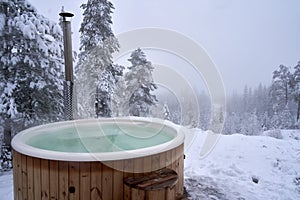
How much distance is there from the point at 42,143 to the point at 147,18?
174 inches

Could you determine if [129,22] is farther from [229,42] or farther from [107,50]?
[229,42]

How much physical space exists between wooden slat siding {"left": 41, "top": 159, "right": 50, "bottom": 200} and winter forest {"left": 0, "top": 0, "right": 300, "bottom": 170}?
Answer: 2585mm

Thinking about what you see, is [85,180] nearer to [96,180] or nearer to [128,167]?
[96,180]

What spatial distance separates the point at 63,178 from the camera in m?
2.05

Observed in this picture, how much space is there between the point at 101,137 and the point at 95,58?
138 inches

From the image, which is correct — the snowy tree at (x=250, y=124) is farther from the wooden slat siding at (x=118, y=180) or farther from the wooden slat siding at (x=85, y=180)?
the wooden slat siding at (x=85, y=180)

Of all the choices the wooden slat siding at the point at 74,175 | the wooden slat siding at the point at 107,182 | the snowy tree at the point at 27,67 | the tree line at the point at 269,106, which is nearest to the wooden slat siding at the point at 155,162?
the wooden slat siding at the point at 107,182

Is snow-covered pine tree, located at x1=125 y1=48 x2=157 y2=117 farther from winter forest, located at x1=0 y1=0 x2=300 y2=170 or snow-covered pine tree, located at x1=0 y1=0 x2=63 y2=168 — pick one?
snow-covered pine tree, located at x1=0 y1=0 x2=63 y2=168

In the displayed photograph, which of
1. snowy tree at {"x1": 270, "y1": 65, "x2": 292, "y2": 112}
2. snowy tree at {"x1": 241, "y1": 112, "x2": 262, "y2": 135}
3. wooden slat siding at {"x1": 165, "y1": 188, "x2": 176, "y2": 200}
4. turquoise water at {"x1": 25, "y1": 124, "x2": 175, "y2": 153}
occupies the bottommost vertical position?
snowy tree at {"x1": 241, "y1": 112, "x2": 262, "y2": 135}

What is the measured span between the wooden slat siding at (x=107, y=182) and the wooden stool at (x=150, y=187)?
0.14m

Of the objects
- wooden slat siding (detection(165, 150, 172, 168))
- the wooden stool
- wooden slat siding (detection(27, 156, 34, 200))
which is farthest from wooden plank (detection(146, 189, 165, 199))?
wooden slat siding (detection(27, 156, 34, 200))

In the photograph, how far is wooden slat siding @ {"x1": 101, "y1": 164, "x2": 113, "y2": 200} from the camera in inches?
82.0

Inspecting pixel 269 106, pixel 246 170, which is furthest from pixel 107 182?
pixel 269 106

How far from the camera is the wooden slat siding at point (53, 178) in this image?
6.75 feet
